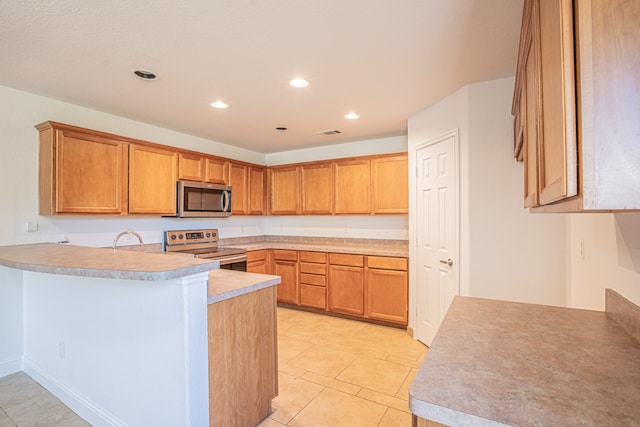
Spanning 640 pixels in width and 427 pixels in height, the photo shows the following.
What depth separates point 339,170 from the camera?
174 inches

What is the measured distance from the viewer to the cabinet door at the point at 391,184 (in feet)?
12.9

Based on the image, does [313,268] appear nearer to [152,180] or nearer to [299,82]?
[152,180]

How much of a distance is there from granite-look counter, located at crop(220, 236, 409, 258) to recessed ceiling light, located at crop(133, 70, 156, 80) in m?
2.47

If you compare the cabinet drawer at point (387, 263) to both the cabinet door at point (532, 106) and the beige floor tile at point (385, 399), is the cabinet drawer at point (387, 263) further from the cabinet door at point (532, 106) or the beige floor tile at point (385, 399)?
the cabinet door at point (532, 106)

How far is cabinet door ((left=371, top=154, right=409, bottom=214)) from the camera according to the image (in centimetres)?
393

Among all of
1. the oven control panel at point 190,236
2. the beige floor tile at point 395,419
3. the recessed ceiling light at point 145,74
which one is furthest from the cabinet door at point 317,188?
the beige floor tile at point 395,419

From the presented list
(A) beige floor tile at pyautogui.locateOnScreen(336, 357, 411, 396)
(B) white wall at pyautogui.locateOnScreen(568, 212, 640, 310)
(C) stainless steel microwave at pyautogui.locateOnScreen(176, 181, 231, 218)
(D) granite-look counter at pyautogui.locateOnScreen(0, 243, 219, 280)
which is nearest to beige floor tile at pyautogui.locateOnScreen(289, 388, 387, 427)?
(A) beige floor tile at pyautogui.locateOnScreen(336, 357, 411, 396)

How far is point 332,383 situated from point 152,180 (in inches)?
110

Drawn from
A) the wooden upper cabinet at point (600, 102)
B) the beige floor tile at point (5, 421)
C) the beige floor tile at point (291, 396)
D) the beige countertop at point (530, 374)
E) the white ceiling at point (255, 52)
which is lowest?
the beige floor tile at point (5, 421)

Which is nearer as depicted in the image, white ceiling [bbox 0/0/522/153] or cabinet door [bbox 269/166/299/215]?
white ceiling [bbox 0/0/522/153]

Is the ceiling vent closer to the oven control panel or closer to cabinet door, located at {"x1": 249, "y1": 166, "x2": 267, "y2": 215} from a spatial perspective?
cabinet door, located at {"x1": 249, "y1": 166, "x2": 267, "y2": 215}

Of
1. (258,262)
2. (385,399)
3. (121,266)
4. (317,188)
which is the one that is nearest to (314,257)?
(258,262)

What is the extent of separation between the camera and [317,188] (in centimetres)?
462

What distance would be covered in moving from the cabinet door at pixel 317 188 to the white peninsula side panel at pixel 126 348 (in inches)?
120
